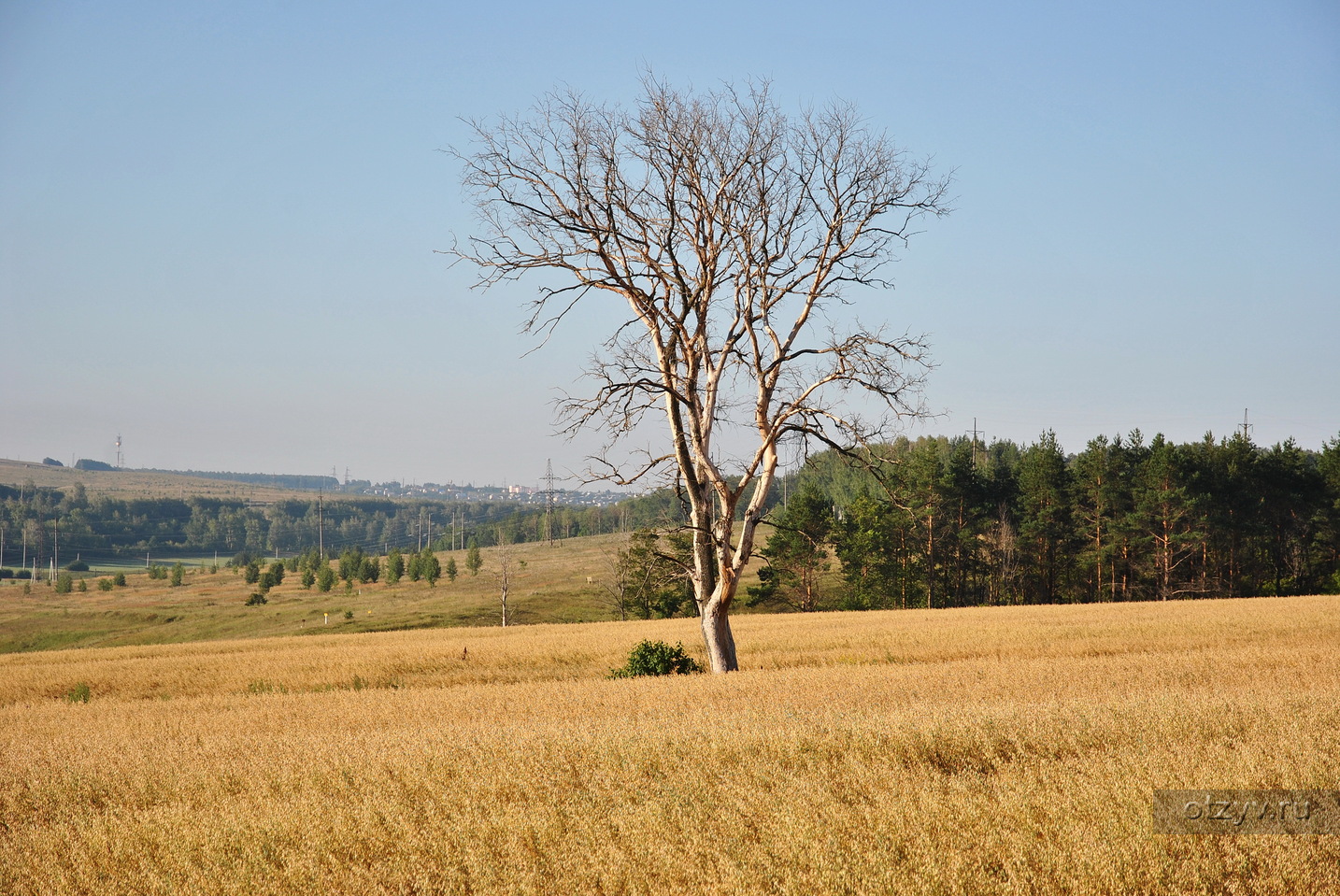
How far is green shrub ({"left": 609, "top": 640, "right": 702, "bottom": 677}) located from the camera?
1916 cm

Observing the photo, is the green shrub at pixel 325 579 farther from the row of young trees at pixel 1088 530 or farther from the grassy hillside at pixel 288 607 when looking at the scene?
the row of young trees at pixel 1088 530

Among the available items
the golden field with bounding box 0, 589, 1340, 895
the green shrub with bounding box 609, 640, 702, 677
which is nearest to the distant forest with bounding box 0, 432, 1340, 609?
the green shrub with bounding box 609, 640, 702, 677

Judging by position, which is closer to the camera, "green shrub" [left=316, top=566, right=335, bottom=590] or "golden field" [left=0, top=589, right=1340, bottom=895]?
"golden field" [left=0, top=589, right=1340, bottom=895]

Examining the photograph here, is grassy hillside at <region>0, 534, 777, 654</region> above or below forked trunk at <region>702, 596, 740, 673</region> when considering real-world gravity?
below

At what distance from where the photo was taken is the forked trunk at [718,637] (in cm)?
1778

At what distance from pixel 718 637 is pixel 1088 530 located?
161ft

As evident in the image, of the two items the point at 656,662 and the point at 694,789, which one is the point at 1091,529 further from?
the point at 694,789

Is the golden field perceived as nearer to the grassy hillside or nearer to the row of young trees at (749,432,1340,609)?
the row of young trees at (749,432,1340,609)

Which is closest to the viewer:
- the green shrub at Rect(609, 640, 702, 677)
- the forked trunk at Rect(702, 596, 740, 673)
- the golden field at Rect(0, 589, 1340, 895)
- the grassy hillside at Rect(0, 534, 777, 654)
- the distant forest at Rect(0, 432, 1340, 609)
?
the golden field at Rect(0, 589, 1340, 895)

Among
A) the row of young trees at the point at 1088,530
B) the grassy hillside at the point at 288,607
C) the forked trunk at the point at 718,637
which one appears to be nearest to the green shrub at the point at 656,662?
the forked trunk at the point at 718,637

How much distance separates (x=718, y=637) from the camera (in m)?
18.0

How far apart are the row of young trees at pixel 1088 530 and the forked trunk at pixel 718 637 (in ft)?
122

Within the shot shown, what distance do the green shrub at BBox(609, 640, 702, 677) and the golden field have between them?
4.39m

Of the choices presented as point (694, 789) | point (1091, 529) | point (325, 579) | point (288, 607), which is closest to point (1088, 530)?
point (1091, 529)
